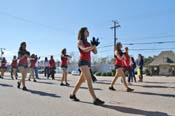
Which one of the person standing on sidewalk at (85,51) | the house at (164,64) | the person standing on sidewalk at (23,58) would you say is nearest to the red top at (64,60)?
the person standing on sidewalk at (23,58)

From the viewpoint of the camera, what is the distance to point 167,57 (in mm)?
92188

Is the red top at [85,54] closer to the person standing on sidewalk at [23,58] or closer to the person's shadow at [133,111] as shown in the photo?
the person's shadow at [133,111]

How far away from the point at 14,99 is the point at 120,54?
4394mm

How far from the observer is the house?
89.4 m

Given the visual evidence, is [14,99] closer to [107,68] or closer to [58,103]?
[58,103]

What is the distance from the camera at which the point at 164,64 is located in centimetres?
9050

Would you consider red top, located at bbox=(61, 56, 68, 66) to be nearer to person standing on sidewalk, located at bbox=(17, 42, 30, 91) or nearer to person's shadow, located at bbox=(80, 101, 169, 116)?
person standing on sidewalk, located at bbox=(17, 42, 30, 91)

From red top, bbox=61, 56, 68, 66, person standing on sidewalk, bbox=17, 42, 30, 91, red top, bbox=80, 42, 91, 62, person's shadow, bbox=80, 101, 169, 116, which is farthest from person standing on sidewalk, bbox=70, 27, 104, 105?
red top, bbox=61, 56, 68, 66

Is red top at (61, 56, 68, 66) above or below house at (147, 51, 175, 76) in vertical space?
below

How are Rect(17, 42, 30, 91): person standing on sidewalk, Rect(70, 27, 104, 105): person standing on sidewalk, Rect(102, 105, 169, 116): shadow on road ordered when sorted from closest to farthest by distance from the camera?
Rect(102, 105, 169, 116): shadow on road → Rect(70, 27, 104, 105): person standing on sidewalk → Rect(17, 42, 30, 91): person standing on sidewalk

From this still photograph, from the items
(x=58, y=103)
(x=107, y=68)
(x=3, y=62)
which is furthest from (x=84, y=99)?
(x=107, y=68)

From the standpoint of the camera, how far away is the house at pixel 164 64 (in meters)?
89.4

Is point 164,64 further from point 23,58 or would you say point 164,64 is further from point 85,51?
point 85,51

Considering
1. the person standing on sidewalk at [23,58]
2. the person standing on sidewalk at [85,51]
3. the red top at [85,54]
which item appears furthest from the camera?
the person standing on sidewalk at [23,58]
